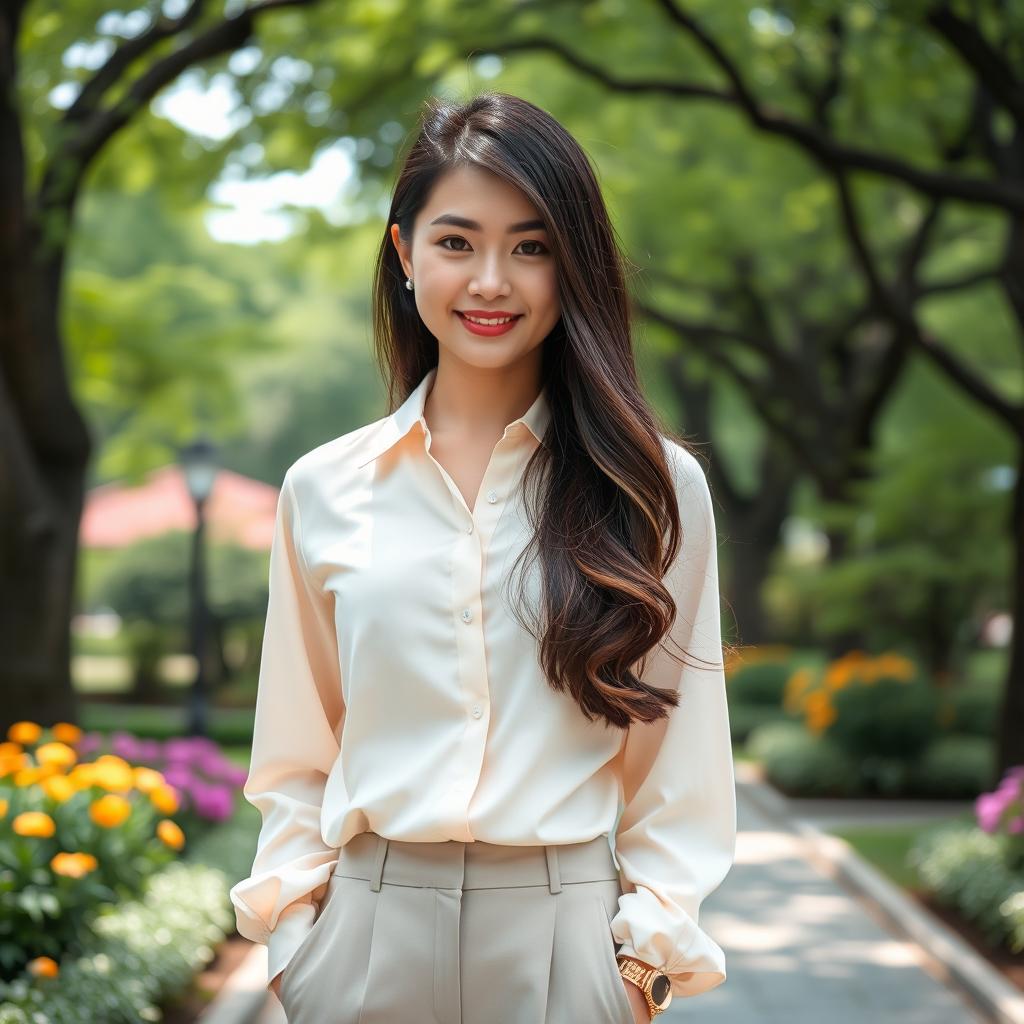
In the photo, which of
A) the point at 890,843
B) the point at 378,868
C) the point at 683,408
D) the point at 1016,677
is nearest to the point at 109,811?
the point at 378,868

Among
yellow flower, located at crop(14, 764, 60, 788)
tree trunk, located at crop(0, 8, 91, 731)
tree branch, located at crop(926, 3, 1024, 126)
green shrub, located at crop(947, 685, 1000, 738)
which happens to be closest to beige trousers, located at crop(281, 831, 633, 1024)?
yellow flower, located at crop(14, 764, 60, 788)

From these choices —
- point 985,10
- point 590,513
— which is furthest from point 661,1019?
point 985,10

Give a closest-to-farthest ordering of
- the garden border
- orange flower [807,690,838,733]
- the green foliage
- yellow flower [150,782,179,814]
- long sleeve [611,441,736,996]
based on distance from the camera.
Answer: long sleeve [611,441,736,996], yellow flower [150,782,179,814], the garden border, the green foliage, orange flower [807,690,838,733]

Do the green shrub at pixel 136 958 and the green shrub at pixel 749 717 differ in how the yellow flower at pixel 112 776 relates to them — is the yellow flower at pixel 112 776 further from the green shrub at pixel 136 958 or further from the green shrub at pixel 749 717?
the green shrub at pixel 749 717

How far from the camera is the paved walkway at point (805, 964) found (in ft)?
20.8

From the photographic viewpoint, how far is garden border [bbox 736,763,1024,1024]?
6301mm

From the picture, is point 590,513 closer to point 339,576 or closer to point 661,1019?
point 339,576

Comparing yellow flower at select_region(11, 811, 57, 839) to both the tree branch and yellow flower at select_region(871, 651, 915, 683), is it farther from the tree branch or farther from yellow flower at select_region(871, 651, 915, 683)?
yellow flower at select_region(871, 651, 915, 683)

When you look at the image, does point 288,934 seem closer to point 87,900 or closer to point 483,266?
point 483,266

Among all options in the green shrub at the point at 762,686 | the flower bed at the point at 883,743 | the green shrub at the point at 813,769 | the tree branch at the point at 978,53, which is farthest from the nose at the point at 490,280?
the green shrub at the point at 762,686

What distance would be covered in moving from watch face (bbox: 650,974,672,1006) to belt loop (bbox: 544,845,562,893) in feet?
0.73

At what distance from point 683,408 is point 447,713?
864 inches

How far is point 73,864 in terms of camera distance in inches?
196

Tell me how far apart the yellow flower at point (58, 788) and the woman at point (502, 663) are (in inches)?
121
